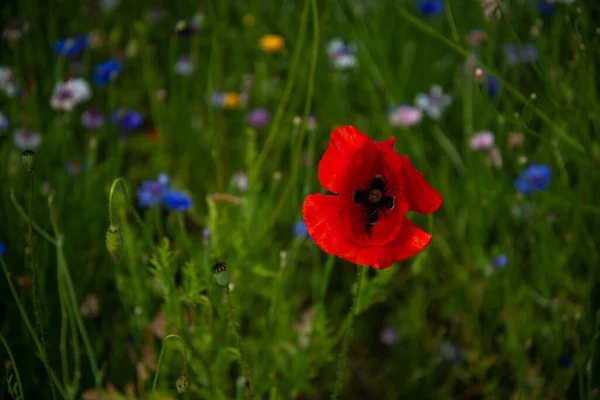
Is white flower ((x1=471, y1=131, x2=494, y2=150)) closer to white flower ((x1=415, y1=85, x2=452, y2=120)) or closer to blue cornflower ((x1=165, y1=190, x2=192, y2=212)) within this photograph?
white flower ((x1=415, y1=85, x2=452, y2=120))

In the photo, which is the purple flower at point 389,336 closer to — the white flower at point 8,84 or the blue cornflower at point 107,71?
the blue cornflower at point 107,71

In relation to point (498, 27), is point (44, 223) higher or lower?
lower

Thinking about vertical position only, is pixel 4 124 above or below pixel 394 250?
below

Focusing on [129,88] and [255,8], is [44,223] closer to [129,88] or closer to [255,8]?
[129,88]

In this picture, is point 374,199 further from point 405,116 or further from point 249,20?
point 249,20

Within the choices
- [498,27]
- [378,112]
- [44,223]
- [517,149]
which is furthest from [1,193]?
[498,27]

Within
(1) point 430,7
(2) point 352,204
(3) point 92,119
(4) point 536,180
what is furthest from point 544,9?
(2) point 352,204

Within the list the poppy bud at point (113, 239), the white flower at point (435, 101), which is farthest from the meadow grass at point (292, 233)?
the white flower at point (435, 101)
